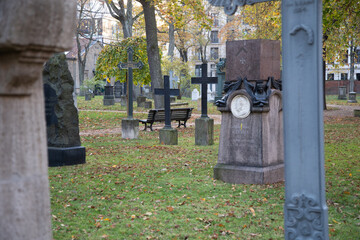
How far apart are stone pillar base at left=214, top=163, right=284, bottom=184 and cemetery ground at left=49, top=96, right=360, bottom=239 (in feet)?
0.48

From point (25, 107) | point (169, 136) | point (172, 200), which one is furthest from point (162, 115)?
point (25, 107)

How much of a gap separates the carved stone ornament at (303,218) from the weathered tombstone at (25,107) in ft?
8.55

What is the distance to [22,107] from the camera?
1777 millimetres

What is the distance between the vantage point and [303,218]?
13.1 feet

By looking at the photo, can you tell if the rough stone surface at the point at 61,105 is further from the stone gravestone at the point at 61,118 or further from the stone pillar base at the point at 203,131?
the stone pillar base at the point at 203,131

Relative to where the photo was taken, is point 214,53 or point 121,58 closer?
point 121,58

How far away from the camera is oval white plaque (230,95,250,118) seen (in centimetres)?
781

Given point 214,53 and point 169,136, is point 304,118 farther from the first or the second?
point 214,53

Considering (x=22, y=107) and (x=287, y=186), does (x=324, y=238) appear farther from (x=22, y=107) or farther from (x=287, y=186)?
(x=22, y=107)

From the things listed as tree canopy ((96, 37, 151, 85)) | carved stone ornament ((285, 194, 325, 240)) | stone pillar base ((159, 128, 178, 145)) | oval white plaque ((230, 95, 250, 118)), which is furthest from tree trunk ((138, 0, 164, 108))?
carved stone ornament ((285, 194, 325, 240))

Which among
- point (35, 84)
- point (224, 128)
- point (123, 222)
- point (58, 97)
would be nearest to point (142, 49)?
point (58, 97)

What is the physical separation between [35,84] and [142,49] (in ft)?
76.9

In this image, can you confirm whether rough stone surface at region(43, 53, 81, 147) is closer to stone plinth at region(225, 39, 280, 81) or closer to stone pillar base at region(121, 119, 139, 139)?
Answer: stone plinth at region(225, 39, 280, 81)

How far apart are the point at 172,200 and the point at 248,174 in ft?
5.31
